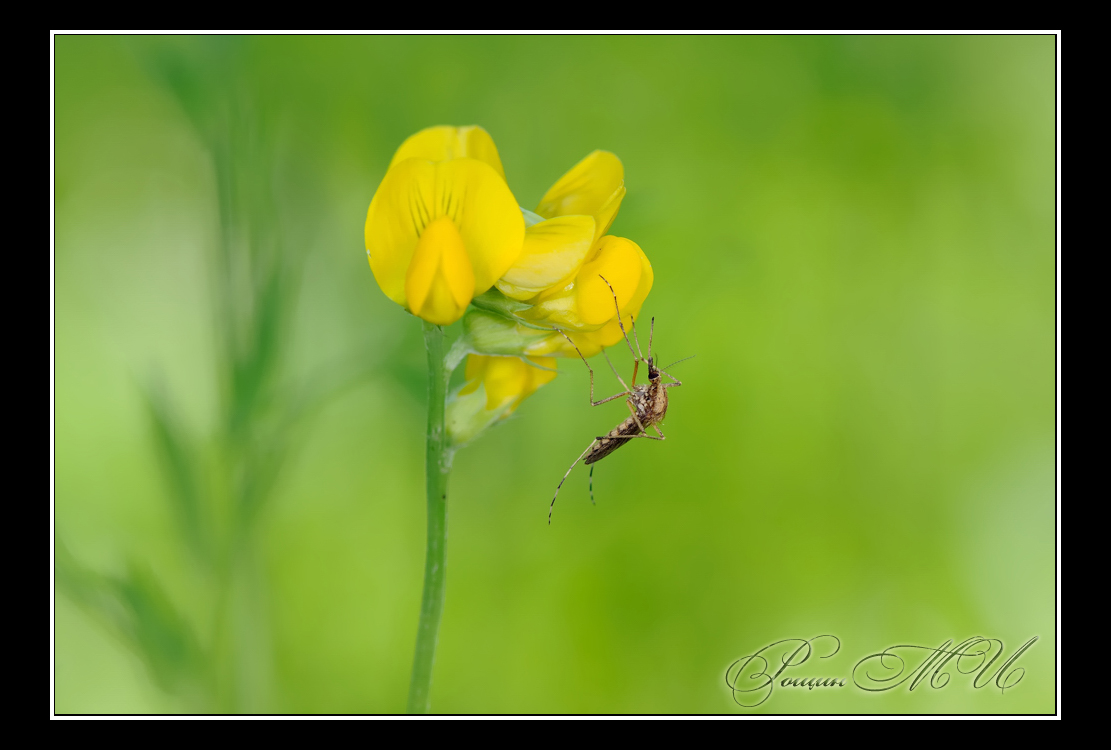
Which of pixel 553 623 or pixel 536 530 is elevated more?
pixel 536 530

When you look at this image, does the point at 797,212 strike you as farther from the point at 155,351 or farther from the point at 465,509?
the point at 155,351

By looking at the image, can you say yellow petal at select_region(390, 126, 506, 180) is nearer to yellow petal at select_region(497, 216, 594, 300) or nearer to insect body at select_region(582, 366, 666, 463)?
yellow petal at select_region(497, 216, 594, 300)

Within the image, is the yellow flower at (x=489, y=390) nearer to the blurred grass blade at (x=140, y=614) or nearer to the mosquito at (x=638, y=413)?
the mosquito at (x=638, y=413)

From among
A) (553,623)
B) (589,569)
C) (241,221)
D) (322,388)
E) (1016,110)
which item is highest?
(1016,110)

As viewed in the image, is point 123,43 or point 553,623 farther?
point 553,623

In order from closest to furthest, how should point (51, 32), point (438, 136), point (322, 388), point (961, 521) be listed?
point (438, 136)
point (322, 388)
point (51, 32)
point (961, 521)

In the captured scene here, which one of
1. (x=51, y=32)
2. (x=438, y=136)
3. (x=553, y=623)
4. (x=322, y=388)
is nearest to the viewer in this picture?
(x=438, y=136)

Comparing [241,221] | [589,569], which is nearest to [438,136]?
[241,221]
